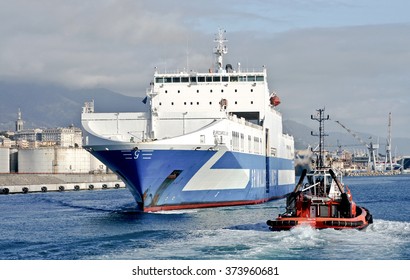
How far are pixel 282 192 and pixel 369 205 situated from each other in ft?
47.6

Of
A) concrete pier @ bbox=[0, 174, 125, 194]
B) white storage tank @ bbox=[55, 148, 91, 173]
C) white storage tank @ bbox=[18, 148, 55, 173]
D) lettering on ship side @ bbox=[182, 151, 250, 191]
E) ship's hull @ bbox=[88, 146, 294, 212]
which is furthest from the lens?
white storage tank @ bbox=[55, 148, 91, 173]

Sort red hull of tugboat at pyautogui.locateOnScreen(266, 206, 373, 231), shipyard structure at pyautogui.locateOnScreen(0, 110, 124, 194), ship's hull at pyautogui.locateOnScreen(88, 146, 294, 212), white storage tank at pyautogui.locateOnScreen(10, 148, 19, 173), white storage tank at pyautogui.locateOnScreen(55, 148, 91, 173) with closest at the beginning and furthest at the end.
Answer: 1. red hull of tugboat at pyautogui.locateOnScreen(266, 206, 373, 231)
2. ship's hull at pyautogui.locateOnScreen(88, 146, 294, 212)
3. shipyard structure at pyautogui.locateOnScreen(0, 110, 124, 194)
4. white storage tank at pyautogui.locateOnScreen(55, 148, 91, 173)
5. white storage tank at pyautogui.locateOnScreen(10, 148, 19, 173)

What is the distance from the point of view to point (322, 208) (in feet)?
120

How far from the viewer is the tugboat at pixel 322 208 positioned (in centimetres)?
3488

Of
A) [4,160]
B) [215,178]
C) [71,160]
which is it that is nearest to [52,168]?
[71,160]

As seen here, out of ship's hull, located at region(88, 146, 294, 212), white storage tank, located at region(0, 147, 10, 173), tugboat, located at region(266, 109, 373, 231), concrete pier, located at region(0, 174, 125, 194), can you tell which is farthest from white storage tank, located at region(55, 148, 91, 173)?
tugboat, located at region(266, 109, 373, 231)

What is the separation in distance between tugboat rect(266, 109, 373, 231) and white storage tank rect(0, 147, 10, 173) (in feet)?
340

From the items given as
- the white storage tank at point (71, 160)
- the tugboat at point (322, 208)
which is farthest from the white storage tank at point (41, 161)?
the tugboat at point (322, 208)

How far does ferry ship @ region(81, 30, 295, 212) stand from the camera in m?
45.3

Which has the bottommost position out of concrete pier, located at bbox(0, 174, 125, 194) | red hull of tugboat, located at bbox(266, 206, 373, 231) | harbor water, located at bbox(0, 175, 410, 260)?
harbor water, located at bbox(0, 175, 410, 260)

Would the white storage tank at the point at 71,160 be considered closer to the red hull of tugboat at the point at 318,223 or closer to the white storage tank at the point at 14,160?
the white storage tank at the point at 14,160

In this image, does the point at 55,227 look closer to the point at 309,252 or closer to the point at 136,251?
the point at 136,251

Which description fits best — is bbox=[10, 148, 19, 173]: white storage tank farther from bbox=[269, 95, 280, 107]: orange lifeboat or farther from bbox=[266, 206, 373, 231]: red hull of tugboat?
bbox=[266, 206, 373, 231]: red hull of tugboat
